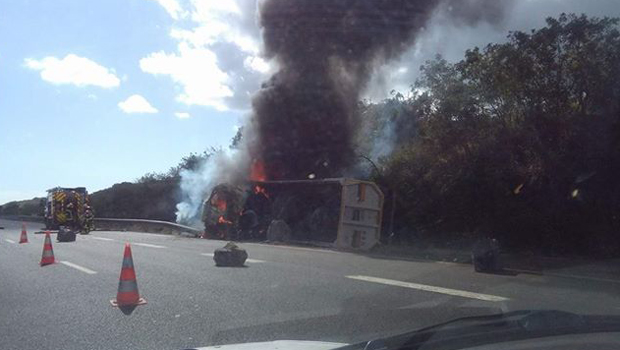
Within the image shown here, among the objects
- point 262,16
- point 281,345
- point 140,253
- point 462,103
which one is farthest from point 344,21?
point 281,345

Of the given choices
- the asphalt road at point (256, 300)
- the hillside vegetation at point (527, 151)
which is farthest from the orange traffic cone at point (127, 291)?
the hillside vegetation at point (527, 151)

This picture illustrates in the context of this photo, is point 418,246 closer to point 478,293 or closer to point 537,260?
point 537,260

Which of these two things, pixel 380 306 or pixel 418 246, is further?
pixel 418 246

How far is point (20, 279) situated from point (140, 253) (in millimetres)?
4821

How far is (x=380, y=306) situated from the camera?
25.7 ft

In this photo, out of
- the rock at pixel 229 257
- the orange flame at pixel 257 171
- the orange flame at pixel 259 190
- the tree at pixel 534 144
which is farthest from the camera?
the orange flame at pixel 257 171

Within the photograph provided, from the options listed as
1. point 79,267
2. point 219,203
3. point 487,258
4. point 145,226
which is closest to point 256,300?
point 487,258

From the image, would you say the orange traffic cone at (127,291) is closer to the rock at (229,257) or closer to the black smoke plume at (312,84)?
the rock at (229,257)

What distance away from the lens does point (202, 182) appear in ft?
117

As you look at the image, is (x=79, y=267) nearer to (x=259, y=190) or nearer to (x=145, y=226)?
(x=259, y=190)

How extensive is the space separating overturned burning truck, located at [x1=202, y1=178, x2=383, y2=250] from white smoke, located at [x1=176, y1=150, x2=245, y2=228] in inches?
151

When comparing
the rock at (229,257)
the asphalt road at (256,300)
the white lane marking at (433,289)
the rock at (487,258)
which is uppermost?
the rock at (487,258)

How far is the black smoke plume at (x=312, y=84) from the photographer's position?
87.4 feet

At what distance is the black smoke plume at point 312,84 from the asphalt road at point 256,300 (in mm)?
14995
